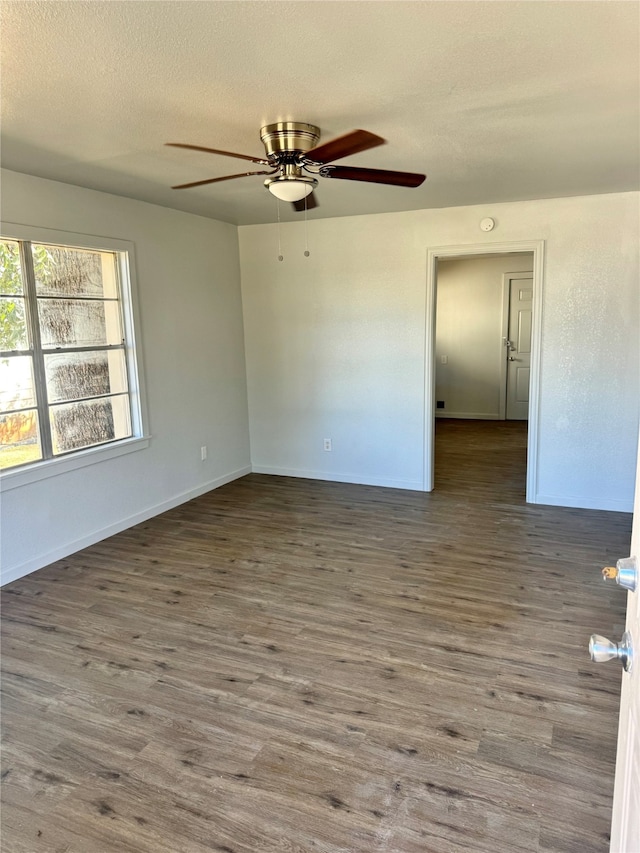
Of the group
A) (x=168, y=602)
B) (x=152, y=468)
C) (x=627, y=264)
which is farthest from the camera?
(x=152, y=468)

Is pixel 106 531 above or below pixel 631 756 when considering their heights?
below

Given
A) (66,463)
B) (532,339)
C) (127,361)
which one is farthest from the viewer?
(532,339)

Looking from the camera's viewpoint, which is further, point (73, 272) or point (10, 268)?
point (73, 272)

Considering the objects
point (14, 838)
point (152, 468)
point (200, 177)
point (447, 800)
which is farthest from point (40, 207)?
point (447, 800)

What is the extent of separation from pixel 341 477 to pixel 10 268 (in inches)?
131

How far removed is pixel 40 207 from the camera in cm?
356

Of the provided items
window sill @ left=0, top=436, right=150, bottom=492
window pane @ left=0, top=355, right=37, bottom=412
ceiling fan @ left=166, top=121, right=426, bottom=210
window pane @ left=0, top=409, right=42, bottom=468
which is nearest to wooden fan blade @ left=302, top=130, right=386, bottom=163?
ceiling fan @ left=166, top=121, right=426, bottom=210

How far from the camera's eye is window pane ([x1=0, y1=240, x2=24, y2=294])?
11.3ft

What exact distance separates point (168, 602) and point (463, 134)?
2.95 meters

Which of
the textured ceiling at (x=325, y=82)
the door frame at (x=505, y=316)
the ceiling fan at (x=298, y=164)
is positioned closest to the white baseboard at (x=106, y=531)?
the textured ceiling at (x=325, y=82)

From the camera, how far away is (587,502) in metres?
4.60

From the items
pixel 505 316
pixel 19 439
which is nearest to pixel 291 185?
pixel 19 439

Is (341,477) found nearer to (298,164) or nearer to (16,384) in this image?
(16,384)

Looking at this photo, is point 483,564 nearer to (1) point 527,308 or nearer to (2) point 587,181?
(2) point 587,181
